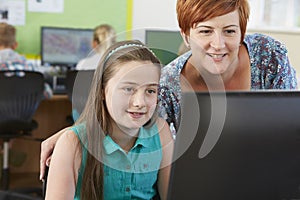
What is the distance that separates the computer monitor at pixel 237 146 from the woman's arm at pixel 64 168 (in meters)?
0.46

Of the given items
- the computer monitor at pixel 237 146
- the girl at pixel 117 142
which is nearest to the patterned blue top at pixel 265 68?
the girl at pixel 117 142

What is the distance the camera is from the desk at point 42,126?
3676 mm

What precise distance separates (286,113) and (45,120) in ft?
10.7

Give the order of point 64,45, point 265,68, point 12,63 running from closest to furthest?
point 265,68 → point 12,63 → point 64,45

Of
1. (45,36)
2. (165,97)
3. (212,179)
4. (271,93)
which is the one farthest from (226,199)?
(45,36)

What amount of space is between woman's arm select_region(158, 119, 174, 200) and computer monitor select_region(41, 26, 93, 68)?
9.11 ft

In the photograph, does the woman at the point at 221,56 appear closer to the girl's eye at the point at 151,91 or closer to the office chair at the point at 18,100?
the girl's eye at the point at 151,91

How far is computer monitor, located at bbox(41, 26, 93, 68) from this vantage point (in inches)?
151

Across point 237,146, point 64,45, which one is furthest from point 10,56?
point 237,146

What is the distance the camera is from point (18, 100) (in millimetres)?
2967

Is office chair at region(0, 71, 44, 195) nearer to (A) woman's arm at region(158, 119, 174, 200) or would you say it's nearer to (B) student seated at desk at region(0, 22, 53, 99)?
(B) student seated at desk at region(0, 22, 53, 99)

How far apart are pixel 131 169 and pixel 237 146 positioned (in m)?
0.54

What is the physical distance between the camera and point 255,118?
58 cm

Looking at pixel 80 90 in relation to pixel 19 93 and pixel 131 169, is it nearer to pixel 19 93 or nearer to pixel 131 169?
pixel 131 169
